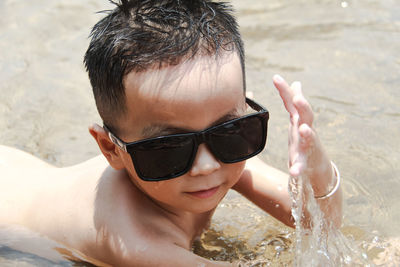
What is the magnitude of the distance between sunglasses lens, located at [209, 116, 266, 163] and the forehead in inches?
2.7

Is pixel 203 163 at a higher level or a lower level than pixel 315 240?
higher

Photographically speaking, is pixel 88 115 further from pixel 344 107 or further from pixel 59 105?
pixel 344 107

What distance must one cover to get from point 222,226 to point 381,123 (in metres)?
1.41

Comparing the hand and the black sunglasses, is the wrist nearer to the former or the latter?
the hand

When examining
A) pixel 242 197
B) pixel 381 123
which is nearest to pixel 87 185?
A: pixel 242 197

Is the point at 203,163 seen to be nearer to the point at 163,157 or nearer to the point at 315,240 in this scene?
the point at 163,157

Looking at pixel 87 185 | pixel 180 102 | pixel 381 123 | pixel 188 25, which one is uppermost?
pixel 188 25

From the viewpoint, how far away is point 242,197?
140 inches

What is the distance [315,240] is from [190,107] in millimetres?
974

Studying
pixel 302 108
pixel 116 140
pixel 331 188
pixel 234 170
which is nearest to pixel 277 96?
pixel 331 188

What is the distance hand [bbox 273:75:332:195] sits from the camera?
96.7 inches

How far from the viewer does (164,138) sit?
2.41m

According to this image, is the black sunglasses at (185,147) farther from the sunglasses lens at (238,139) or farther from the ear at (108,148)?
the ear at (108,148)

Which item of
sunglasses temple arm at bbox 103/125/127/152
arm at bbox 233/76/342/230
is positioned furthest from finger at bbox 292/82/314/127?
sunglasses temple arm at bbox 103/125/127/152
